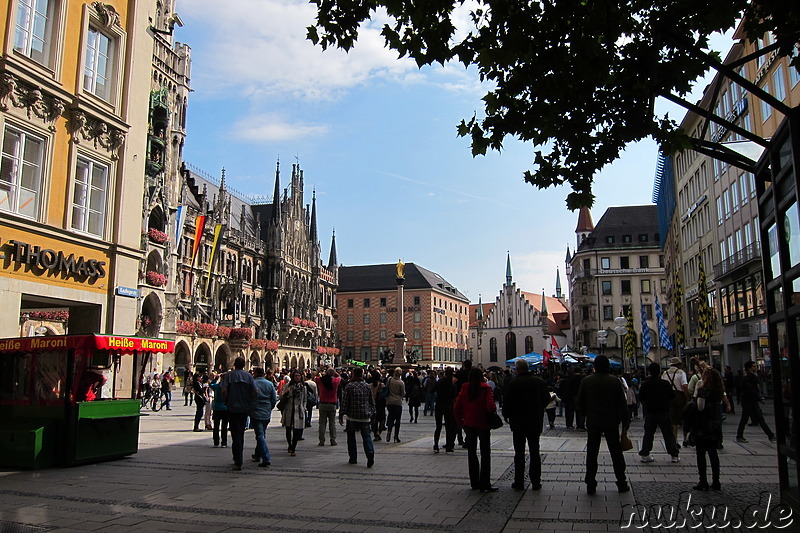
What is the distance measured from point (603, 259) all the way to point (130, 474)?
3088 inches

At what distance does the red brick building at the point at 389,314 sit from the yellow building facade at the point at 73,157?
83378 mm

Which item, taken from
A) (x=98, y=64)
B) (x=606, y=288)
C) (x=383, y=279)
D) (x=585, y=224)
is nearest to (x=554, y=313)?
(x=585, y=224)

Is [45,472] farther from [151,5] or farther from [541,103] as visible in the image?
[151,5]

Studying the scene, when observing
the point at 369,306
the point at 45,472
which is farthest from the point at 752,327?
the point at 369,306

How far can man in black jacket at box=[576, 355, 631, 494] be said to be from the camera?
28.2ft

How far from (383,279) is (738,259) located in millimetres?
76116

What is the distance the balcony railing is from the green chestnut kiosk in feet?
91.7

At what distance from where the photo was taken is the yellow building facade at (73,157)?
556 inches

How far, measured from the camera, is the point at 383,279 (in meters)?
108

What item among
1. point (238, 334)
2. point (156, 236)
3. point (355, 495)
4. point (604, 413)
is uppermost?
point (156, 236)

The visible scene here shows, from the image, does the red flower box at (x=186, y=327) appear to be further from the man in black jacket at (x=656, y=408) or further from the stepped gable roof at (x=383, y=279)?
the stepped gable roof at (x=383, y=279)

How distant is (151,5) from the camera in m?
19.0

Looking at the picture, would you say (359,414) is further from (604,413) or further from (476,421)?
(604,413)

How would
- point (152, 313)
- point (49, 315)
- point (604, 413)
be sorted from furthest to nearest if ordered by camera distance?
point (152, 313) → point (49, 315) → point (604, 413)
